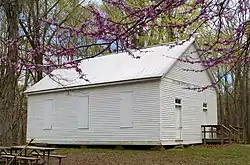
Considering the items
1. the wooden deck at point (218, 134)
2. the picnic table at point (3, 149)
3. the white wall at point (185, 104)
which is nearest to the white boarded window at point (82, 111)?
the white wall at point (185, 104)

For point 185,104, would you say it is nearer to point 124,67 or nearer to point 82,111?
point 124,67

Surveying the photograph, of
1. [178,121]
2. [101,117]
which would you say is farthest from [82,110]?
[178,121]

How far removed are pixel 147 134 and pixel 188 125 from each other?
2959 millimetres

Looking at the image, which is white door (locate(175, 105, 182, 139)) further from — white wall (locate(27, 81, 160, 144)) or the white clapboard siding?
the white clapboard siding

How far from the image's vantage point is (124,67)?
20594mm

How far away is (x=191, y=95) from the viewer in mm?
20609

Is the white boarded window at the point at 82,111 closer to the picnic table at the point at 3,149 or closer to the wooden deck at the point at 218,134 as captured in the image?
the wooden deck at the point at 218,134

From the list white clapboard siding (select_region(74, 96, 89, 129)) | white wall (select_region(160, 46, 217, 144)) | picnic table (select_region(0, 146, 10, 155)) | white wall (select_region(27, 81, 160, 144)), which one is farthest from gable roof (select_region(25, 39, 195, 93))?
picnic table (select_region(0, 146, 10, 155))

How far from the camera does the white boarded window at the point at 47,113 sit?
22.2 m

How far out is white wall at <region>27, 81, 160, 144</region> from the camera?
1795 cm

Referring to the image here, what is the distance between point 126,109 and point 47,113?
5.81 m

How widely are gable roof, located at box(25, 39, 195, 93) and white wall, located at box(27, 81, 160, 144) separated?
1.41ft

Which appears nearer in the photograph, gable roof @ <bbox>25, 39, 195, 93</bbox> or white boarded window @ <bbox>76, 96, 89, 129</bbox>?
gable roof @ <bbox>25, 39, 195, 93</bbox>

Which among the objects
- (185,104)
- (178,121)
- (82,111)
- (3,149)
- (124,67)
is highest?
(124,67)
